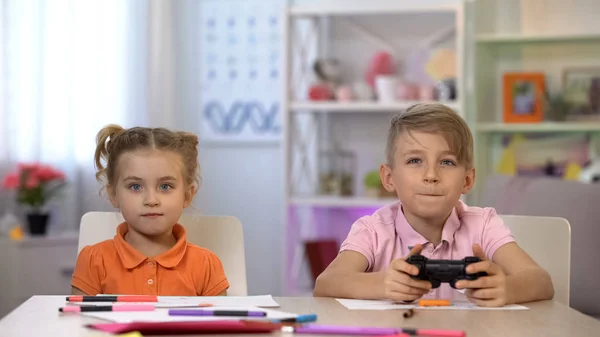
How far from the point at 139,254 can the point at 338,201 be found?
8.00 ft

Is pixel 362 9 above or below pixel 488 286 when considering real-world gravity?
above

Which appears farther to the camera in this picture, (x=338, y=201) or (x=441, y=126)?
(x=338, y=201)

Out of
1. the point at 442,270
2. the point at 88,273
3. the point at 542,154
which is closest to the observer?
the point at 442,270

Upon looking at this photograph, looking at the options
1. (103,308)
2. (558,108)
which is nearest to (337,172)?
(558,108)

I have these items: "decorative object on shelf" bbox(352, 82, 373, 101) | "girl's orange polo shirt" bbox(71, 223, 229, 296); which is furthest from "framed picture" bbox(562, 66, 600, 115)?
"girl's orange polo shirt" bbox(71, 223, 229, 296)

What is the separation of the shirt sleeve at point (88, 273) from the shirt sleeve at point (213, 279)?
20cm

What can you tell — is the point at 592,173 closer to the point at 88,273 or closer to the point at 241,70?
the point at 241,70

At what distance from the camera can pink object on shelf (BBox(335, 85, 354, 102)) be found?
414 cm

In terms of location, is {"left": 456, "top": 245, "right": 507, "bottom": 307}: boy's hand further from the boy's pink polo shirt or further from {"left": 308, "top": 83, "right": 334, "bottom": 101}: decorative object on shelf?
{"left": 308, "top": 83, "right": 334, "bottom": 101}: decorative object on shelf

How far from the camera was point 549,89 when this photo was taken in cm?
429

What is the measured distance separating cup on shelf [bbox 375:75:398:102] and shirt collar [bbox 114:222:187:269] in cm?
246

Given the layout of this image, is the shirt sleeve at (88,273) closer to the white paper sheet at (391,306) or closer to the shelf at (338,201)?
the white paper sheet at (391,306)

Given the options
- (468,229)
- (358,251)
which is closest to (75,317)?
(358,251)

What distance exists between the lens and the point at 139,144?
1.74 m
